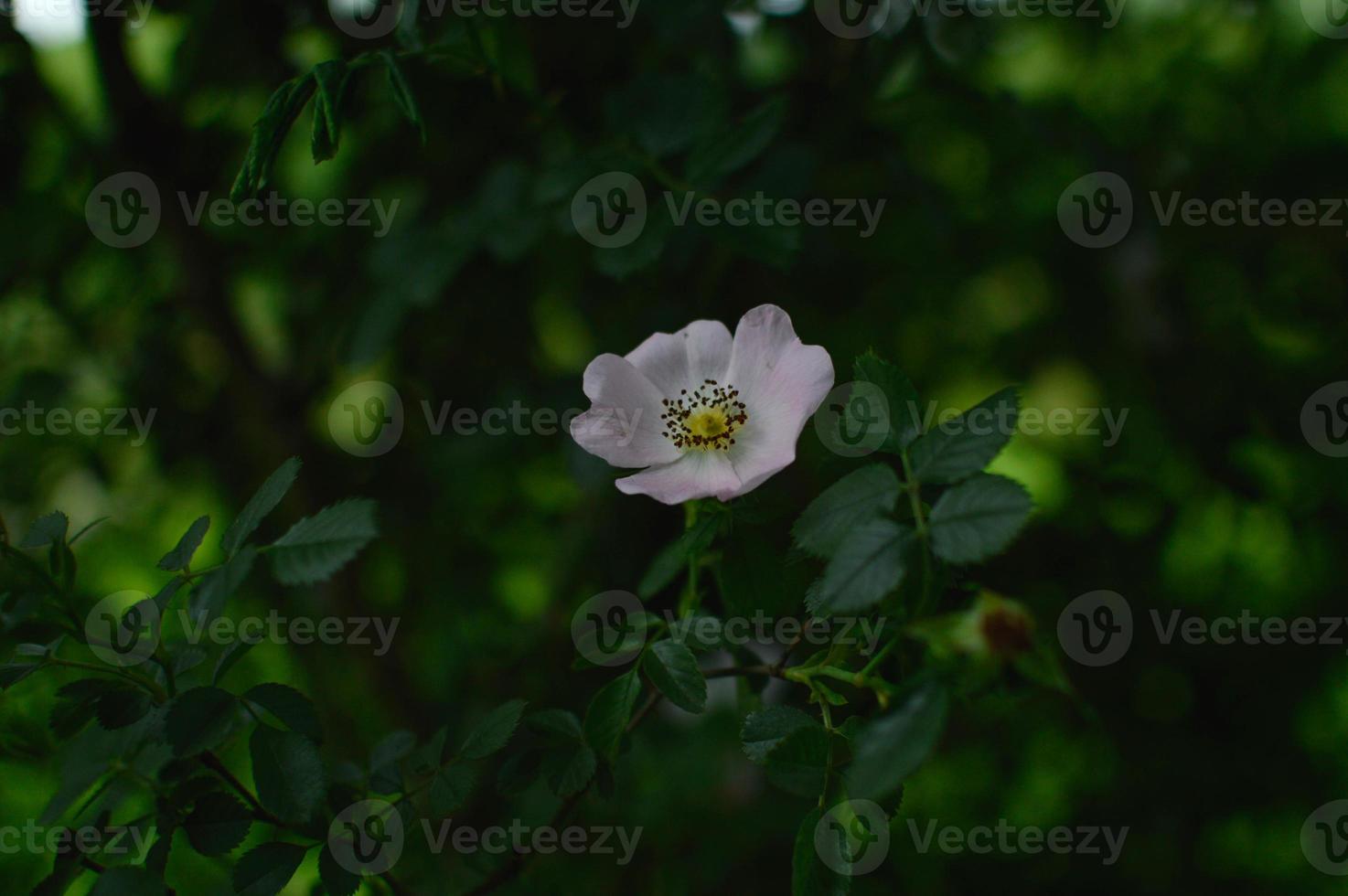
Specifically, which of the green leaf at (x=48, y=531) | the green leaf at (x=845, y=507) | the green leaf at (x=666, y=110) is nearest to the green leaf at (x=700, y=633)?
the green leaf at (x=845, y=507)

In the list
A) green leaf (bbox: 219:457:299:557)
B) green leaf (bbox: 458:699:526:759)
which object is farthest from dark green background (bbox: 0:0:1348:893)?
green leaf (bbox: 219:457:299:557)

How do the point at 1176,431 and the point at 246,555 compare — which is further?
the point at 1176,431

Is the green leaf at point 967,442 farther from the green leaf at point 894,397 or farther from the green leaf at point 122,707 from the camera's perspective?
the green leaf at point 122,707

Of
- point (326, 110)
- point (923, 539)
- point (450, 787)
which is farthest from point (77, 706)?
point (923, 539)

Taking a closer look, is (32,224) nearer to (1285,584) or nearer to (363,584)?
(363,584)

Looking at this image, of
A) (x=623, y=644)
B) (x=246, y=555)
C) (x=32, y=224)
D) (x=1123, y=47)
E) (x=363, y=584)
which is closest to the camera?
(x=246, y=555)

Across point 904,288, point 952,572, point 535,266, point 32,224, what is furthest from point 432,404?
point 952,572
